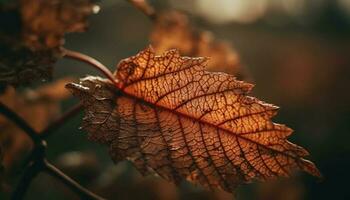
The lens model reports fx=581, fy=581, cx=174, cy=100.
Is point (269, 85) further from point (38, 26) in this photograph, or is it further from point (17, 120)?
point (17, 120)

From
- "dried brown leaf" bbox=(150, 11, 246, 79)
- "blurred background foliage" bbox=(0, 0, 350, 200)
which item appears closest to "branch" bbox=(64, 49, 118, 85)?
"blurred background foliage" bbox=(0, 0, 350, 200)

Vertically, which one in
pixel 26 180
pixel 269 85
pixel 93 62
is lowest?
pixel 269 85

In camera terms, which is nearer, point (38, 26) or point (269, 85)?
point (38, 26)

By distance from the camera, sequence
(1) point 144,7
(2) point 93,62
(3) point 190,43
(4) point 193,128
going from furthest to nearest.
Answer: (3) point 190,43, (1) point 144,7, (2) point 93,62, (4) point 193,128

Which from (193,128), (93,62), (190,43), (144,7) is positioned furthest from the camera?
(190,43)

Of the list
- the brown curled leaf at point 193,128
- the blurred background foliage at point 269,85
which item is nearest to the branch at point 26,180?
the brown curled leaf at point 193,128

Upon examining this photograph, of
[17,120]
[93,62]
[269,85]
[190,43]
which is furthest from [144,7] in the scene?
[269,85]

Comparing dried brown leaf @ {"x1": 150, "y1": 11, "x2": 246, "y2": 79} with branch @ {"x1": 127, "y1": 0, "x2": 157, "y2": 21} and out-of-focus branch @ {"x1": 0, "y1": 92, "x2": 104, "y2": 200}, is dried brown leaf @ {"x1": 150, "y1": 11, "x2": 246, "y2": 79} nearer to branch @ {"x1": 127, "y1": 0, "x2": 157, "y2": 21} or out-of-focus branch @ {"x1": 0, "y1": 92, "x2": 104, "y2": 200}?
branch @ {"x1": 127, "y1": 0, "x2": 157, "y2": 21}
